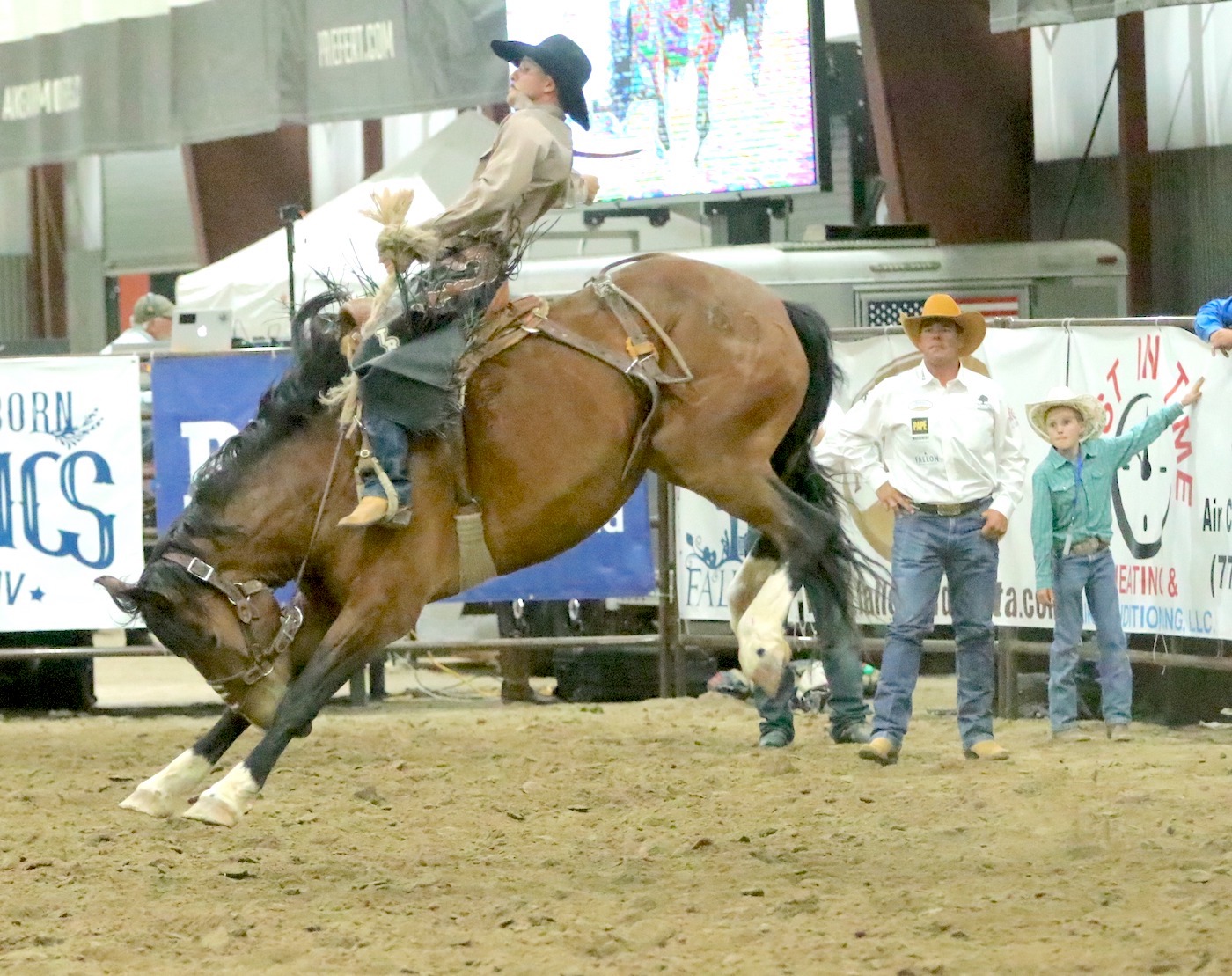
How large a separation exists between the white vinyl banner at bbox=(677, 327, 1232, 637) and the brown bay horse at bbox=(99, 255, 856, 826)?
133 cm

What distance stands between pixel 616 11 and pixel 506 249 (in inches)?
310

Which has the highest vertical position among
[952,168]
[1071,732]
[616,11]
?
[616,11]

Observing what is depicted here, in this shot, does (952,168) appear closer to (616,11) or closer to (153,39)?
(616,11)

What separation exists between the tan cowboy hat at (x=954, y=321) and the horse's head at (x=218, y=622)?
2.97 meters

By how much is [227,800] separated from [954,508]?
3.35 m

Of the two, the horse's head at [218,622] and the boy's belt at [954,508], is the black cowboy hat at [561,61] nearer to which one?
the horse's head at [218,622]

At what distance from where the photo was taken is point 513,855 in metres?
6.12

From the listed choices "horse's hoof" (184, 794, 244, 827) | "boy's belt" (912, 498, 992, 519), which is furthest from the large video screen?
"horse's hoof" (184, 794, 244, 827)

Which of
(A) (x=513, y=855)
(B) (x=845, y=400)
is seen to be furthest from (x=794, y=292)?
(A) (x=513, y=855)

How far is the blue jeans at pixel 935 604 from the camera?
7879 mm

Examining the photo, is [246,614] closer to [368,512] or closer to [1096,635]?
[368,512]

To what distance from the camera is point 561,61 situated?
21.0ft

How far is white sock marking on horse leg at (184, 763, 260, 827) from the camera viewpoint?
589 cm

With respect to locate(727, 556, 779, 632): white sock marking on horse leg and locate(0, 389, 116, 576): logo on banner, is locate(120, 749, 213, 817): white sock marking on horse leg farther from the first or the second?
locate(0, 389, 116, 576): logo on banner
